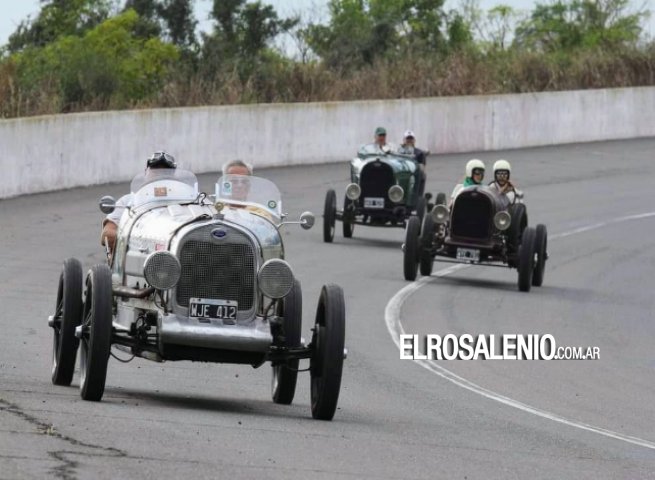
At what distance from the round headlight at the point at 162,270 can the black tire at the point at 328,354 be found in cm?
105

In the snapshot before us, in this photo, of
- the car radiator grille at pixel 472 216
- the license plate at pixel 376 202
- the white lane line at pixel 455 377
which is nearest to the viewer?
the white lane line at pixel 455 377

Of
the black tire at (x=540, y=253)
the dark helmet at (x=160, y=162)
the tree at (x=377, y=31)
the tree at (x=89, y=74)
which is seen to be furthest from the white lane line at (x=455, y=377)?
the tree at (x=377, y=31)

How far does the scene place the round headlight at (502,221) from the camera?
23.3m

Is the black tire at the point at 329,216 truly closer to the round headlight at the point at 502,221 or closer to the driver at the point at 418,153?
the driver at the point at 418,153

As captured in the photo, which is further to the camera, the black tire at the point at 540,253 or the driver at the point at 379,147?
the driver at the point at 379,147

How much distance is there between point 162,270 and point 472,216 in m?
12.6

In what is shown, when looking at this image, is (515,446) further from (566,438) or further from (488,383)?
(488,383)

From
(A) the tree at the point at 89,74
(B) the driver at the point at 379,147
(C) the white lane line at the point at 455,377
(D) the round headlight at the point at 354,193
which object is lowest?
(C) the white lane line at the point at 455,377

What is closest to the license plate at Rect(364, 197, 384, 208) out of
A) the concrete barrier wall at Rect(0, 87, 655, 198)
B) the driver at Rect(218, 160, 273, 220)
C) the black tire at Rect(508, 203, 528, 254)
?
the black tire at Rect(508, 203, 528, 254)

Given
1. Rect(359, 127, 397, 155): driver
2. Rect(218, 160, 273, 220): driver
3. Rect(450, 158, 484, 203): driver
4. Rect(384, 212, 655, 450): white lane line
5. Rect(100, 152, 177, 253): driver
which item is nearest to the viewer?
Rect(384, 212, 655, 450): white lane line

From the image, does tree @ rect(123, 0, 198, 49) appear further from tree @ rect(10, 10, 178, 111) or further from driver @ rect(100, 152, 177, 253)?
driver @ rect(100, 152, 177, 253)

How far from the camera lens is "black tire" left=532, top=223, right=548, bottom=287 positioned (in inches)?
916

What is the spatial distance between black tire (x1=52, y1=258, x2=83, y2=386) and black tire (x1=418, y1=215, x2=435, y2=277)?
11275mm

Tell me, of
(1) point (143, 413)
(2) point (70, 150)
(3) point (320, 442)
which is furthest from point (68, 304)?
(2) point (70, 150)
